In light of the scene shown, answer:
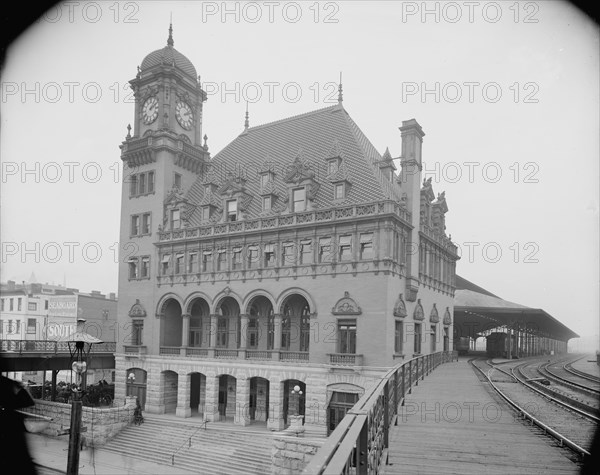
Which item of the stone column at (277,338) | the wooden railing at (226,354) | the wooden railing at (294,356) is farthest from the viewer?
the wooden railing at (226,354)

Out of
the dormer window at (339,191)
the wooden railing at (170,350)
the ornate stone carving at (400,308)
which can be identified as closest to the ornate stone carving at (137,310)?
the wooden railing at (170,350)

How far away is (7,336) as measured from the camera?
6612 centimetres

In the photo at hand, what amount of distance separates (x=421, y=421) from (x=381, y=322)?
20.1 metres

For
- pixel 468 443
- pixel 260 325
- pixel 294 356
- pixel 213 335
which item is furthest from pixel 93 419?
pixel 468 443

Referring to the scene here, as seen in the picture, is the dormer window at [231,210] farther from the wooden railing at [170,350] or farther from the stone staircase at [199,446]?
the stone staircase at [199,446]

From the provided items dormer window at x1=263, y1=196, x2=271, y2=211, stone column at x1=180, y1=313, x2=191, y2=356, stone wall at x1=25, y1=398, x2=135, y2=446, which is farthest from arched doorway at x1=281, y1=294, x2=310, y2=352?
stone wall at x1=25, y1=398, x2=135, y2=446

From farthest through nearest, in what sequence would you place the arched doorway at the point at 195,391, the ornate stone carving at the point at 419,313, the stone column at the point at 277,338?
the arched doorway at the point at 195,391
the ornate stone carving at the point at 419,313
the stone column at the point at 277,338

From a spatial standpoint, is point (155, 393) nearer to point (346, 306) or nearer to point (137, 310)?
point (137, 310)

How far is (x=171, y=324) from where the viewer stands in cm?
4112

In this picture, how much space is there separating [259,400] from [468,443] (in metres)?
28.8

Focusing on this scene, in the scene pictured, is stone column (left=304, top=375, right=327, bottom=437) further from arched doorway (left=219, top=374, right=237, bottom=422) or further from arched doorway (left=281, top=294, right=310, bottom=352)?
arched doorway (left=219, top=374, right=237, bottom=422)

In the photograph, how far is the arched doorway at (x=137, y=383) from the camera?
40.1 meters

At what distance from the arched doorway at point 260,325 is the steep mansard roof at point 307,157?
624 centimetres

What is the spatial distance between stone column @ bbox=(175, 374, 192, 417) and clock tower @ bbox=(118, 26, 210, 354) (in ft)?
16.6
